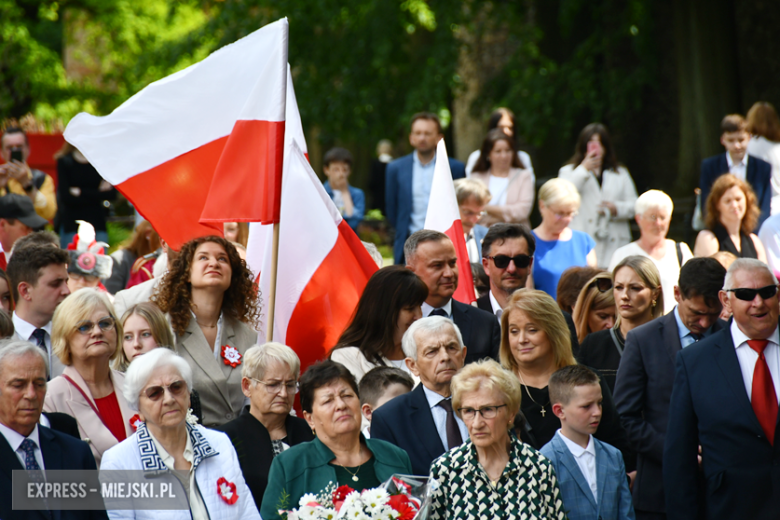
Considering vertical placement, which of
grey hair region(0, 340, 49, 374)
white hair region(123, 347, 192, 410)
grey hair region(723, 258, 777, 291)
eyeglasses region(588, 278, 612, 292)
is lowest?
white hair region(123, 347, 192, 410)

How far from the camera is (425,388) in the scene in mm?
5312

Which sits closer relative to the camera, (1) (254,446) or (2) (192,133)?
(1) (254,446)

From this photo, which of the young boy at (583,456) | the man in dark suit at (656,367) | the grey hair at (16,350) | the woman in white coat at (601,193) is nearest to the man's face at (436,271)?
the man in dark suit at (656,367)

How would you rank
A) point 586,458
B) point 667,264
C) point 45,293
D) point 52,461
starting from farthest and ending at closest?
1. point 667,264
2. point 45,293
3. point 586,458
4. point 52,461

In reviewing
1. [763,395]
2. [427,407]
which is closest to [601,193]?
[763,395]

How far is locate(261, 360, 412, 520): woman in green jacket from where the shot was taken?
4.61 m

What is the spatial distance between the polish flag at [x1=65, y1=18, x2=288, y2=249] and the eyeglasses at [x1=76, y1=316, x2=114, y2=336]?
146 centimetres

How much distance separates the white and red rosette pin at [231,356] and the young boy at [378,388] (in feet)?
2.82

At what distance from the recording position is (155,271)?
796cm

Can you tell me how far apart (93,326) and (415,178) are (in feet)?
17.6

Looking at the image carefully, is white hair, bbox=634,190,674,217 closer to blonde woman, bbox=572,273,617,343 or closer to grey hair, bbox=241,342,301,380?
blonde woman, bbox=572,273,617,343

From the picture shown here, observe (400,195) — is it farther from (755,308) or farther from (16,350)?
(16,350)

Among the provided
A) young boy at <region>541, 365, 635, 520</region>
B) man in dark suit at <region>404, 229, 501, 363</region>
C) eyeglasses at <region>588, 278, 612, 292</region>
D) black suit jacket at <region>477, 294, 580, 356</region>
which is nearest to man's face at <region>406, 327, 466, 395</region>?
young boy at <region>541, 365, 635, 520</region>

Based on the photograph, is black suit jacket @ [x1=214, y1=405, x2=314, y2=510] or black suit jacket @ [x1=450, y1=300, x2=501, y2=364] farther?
black suit jacket @ [x1=450, y1=300, x2=501, y2=364]
